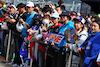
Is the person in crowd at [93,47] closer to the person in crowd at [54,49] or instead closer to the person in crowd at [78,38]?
the person in crowd at [78,38]

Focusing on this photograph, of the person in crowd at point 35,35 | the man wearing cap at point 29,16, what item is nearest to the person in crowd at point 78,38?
the person in crowd at point 35,35

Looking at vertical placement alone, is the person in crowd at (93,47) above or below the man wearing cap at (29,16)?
below

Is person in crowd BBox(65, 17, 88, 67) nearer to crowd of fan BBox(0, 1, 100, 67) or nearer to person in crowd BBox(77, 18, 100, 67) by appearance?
crowd of fan BBox(0, 1, 100, 67)

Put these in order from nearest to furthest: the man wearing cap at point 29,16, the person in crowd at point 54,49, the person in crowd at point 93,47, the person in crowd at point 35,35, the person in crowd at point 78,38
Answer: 1. the person in crowd at point 93,47
2. the person in crowd at point 78,38
3. the person in crowd at point 54,49
4. the person in crowd at point 35,35
5. the man wearing cap at point 29,16

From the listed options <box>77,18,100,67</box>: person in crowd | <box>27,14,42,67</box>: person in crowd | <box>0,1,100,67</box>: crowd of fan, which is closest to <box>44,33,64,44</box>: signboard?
<box>0,1,100,67</box>: crowd of fan

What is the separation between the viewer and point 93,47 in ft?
11.7

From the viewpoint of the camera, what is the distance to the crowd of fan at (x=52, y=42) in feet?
12.2

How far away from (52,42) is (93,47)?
1.43m

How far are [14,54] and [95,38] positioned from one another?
4.41 m

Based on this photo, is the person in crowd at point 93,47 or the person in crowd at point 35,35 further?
the person in crowd at point 35,35

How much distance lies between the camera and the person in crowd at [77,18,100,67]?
11.4 ft

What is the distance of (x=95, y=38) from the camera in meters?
3.57

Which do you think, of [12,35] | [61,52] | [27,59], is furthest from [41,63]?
[12,35]

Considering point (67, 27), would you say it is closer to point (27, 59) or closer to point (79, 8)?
point (27, 59)
